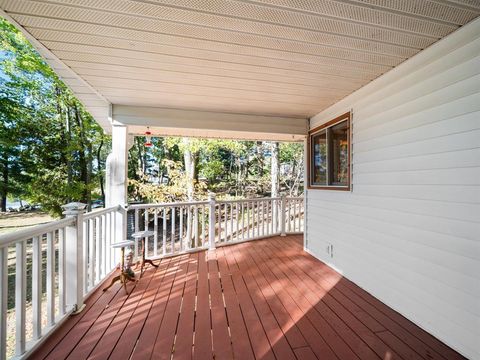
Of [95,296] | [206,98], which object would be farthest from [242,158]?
[95,296]

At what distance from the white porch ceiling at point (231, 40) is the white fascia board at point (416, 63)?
0.07 meters

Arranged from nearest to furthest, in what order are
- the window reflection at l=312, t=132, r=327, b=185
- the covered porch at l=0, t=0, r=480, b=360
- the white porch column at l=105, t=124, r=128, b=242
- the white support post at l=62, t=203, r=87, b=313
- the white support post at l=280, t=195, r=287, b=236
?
the covered porch at l=0, t=0, r=480, b=360
the white support post at l=62, t=203, r=87, b=313
the white porch column at l=105, t=124, r=128, b=242
the window reflection at l=312, t=132, r=327, b=185
the white support post at l=280, t=195, r=287, b=236

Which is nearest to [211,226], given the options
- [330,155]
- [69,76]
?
[330,155]

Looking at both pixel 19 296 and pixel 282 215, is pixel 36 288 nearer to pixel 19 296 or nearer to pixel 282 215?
pixel 19 296

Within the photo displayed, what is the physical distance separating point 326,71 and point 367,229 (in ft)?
6.05

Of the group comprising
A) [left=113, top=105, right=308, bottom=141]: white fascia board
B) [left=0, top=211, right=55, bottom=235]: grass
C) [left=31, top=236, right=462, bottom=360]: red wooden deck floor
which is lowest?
[left=0, top=211, right=55, bottom=235]: grass

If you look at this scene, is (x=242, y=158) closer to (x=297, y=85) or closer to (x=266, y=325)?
(x=297, y=85)

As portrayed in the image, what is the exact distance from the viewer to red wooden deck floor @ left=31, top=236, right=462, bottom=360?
1.75 m

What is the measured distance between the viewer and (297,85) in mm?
2742

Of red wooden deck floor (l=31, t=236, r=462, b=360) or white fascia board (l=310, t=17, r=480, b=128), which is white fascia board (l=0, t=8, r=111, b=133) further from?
white fascia board (l=310, t=17, r=480, b=128)

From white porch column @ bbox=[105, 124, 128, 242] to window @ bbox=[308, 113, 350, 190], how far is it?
308 cm

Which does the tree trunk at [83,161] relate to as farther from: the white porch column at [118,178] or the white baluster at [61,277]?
the white baluster at [61,277]

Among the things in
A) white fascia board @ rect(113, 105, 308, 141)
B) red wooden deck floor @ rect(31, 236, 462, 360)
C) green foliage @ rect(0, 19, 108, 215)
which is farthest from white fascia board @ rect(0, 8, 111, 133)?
green foliage @ rect(0, 19, 108, 215)

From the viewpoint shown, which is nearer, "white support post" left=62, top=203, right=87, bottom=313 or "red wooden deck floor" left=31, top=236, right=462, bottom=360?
"red wooden deck floor" left=31, top=236, right=462, bottom=360
